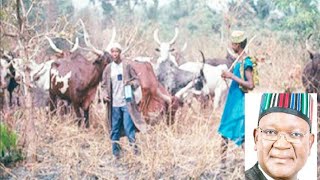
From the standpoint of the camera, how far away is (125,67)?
2.84 metres

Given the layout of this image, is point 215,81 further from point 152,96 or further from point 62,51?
point 62,51

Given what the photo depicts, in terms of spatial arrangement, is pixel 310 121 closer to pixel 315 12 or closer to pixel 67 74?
pixel 315 12

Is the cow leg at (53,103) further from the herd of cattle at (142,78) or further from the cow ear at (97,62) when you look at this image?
the cow ear at (97,62)

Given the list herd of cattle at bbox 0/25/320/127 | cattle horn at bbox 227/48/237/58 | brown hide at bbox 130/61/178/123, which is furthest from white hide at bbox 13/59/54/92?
cattle horn at bbox 227/48/237/58

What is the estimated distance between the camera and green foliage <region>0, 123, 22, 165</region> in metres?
2.89

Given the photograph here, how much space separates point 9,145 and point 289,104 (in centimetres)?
144

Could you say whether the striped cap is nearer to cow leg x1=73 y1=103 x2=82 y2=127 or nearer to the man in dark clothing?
the man in dark clothing

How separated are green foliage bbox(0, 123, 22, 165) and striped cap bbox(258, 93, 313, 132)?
4.15 ft

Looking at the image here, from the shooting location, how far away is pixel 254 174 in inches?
109

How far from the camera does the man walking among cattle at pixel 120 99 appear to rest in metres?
2.84

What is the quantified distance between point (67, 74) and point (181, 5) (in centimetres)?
69

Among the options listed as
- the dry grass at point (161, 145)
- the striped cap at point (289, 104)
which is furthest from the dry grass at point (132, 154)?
the striped cap at point (289, 104)

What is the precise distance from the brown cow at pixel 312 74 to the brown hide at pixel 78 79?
0.99 m

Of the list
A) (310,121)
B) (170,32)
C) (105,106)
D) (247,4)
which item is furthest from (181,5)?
(310,121)
